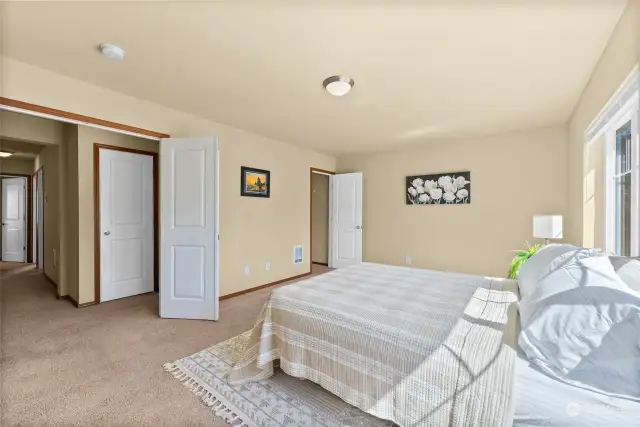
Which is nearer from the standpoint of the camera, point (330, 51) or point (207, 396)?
point (207, 396)

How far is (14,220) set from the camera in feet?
20.9

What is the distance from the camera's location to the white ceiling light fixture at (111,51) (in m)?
1.99

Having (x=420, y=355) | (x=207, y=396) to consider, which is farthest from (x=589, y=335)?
Result: (x=207, y=396)

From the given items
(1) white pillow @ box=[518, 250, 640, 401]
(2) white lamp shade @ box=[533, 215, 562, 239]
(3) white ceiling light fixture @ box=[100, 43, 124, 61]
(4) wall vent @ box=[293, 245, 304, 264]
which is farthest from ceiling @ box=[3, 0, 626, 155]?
(4) wall vent @ box=[293, 245, 304, 264]

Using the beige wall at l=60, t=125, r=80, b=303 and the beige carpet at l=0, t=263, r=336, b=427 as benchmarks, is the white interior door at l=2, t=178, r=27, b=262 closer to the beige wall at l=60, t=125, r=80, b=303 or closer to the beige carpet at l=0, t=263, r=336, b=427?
the beige carpet at l=0, t=263, r=336, b=427

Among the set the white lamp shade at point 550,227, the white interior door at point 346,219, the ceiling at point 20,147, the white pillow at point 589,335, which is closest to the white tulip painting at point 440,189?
the white interior door at point 346,219

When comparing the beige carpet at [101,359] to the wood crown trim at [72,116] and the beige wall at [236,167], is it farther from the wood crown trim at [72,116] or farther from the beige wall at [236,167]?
the wood crown trim at [72,116]

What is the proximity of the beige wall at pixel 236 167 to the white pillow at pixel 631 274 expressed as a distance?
3.63 metres

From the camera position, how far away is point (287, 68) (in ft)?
7.48

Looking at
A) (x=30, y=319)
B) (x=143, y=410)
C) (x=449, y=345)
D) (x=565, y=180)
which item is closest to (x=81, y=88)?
(x=30, y=319)

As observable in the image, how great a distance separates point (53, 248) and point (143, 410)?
3849 millimetres

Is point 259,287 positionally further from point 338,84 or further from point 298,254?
point 338,84

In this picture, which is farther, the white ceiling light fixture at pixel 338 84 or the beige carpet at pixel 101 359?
the white ceiling light fixture at pixel 338 84

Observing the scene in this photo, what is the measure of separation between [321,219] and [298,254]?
161 cm
